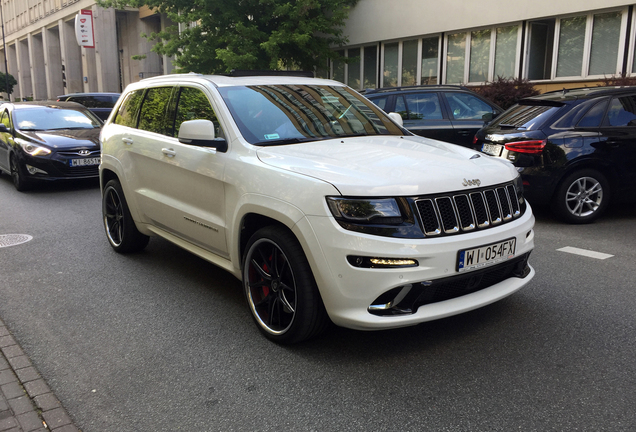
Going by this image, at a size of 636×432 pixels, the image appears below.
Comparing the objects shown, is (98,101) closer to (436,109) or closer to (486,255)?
(436,109)

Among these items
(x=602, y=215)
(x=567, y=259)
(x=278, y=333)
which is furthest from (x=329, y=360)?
(x=602, y=215)

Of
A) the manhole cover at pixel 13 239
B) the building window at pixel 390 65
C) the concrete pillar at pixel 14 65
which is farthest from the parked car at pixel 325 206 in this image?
the concrete pillar at pixel 14 65

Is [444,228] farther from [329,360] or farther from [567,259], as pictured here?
[567,259]

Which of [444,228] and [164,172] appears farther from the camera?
[164,172]

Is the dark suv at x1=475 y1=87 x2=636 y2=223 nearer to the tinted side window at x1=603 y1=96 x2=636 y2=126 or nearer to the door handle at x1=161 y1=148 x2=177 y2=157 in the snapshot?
the tinted side window at x1=603 y1=96 x2=636 y2=126

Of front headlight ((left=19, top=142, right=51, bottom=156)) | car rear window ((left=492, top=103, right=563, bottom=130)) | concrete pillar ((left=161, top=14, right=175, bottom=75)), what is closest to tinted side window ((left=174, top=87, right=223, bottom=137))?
car rear window ((left=492, top=103, right=563, bottom=130))

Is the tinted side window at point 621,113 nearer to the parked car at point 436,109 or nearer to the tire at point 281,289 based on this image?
the parked car at point 436,109

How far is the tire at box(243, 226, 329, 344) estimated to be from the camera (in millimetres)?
3533

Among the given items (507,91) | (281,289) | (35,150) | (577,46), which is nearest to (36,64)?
(35,150)

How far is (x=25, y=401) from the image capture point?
3209 millimetres

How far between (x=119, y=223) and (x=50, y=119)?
7.08 m

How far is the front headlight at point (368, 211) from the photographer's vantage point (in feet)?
10.9

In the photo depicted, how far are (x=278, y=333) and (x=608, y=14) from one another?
14769 mm

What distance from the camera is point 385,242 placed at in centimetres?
327
